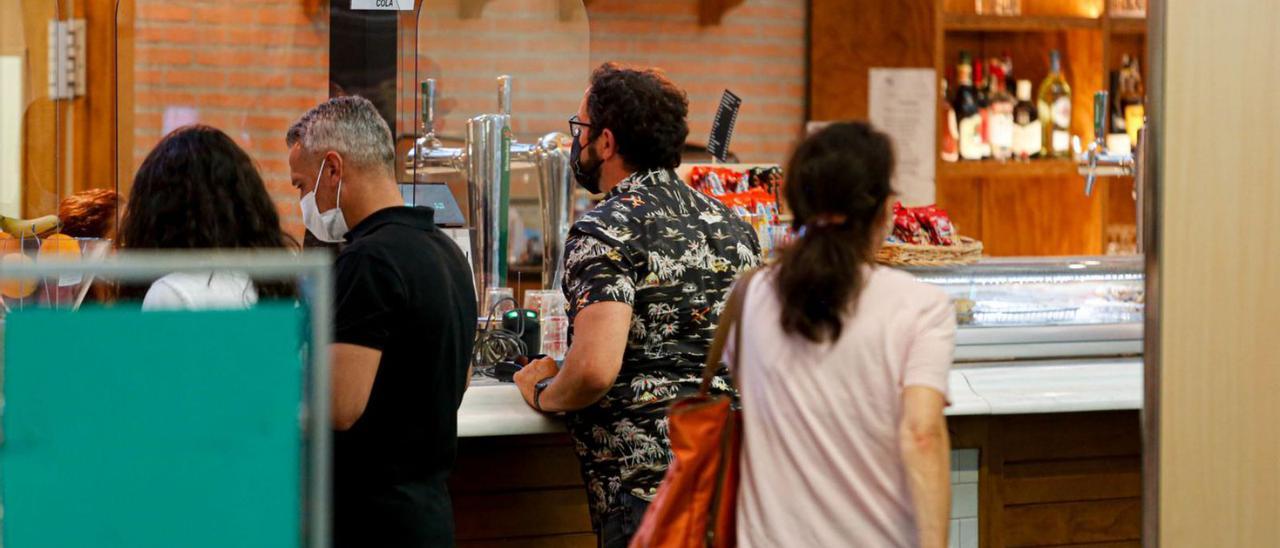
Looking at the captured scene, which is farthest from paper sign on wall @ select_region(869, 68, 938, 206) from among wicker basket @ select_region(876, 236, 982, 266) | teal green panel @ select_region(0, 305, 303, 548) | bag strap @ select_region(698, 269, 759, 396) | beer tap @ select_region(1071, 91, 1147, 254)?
teal green panel @ select_region(0, 305, 303, 548)

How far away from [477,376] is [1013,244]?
393 centimetres

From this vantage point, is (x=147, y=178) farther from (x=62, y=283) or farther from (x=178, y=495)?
(x=178, y=495)

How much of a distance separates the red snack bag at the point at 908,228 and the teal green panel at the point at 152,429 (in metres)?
2.39

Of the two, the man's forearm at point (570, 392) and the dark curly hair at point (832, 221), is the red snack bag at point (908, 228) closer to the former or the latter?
the man's forearm at point (570, 392)

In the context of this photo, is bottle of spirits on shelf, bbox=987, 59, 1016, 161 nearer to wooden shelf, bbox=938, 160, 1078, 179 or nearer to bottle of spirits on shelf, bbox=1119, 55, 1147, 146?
wooden shelf, bbox=938, 160, 1078, 179

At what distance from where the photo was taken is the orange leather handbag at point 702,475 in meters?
1.95

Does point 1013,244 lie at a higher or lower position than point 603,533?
higher

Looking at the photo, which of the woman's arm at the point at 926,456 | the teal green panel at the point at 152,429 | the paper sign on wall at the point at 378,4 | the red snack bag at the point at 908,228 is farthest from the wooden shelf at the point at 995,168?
the teal green panel at the point at 152,429

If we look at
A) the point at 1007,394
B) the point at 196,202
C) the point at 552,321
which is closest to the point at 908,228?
the point at 1007,394

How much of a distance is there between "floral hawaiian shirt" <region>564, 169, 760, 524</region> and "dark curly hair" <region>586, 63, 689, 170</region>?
4cm

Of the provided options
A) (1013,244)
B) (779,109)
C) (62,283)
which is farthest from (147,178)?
(1013,244)

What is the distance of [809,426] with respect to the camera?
6.05ft

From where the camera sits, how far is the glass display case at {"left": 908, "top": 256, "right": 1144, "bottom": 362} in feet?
11.2

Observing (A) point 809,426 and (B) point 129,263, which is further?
(A) point 809,426
